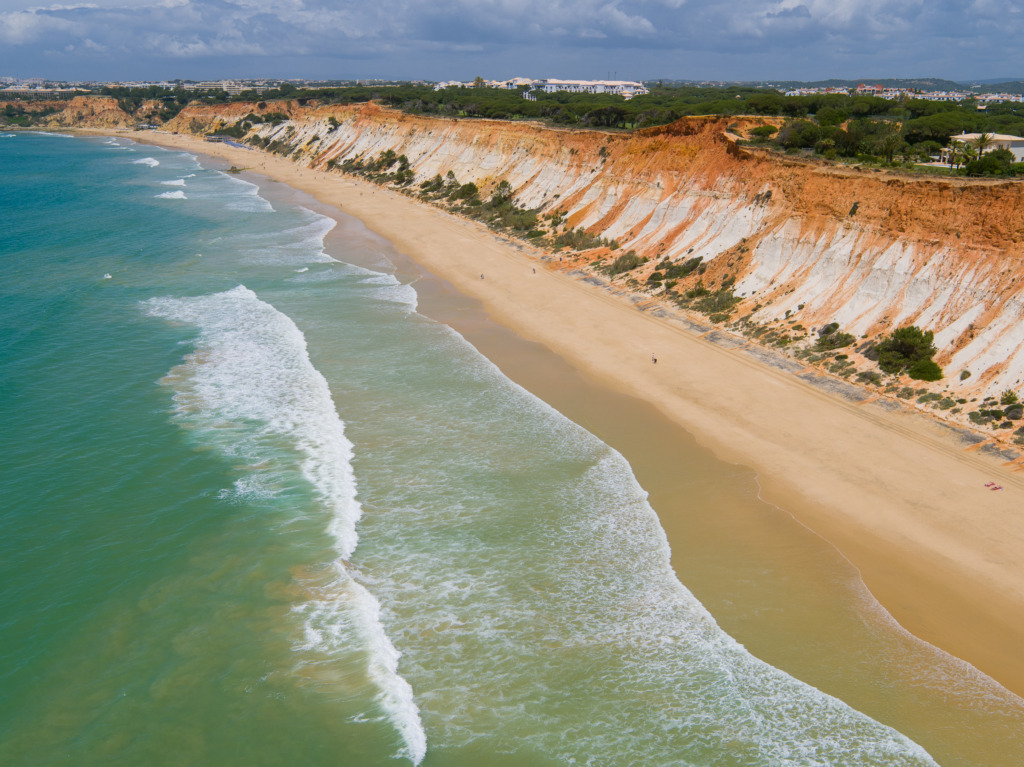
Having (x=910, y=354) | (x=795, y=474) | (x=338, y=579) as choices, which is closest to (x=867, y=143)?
(x=910, y=354)

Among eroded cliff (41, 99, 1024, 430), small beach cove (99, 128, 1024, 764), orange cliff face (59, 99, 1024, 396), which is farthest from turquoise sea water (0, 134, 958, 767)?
orange cliff face (59, 99, 1024, 396)

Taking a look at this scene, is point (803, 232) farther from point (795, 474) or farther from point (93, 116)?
point (93, 116)

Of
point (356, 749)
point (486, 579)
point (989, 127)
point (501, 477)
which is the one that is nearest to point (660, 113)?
point (989, 127)

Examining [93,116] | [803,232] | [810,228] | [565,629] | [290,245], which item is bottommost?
[565,629]

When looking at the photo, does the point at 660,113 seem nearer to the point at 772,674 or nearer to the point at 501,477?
the point at 501,477

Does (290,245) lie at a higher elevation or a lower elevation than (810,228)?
lower

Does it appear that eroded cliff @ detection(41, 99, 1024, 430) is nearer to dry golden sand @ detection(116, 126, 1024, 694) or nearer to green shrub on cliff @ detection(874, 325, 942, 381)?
green shrub on cliff @ detection(874, 325, 942, 381)
